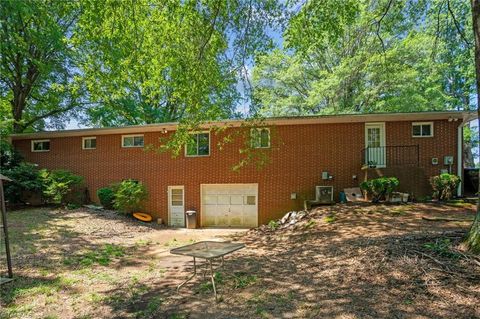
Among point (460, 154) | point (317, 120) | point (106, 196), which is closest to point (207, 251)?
point (317, 120)

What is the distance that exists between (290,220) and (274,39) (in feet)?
20.2

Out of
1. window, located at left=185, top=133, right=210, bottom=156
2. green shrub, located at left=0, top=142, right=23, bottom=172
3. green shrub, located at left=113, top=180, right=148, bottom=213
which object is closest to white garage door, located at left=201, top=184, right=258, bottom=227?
window, located at left=185, top=133, right=210, bottom=156

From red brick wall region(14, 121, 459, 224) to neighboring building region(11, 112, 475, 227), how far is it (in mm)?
40

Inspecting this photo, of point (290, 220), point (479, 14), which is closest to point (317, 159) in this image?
point (290, 220)

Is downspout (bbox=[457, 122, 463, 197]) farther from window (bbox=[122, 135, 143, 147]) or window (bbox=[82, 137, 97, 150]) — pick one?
window (bbox=[82, 137, 97, 150])

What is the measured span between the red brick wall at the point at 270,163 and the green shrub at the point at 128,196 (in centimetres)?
76

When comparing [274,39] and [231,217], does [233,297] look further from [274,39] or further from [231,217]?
[231,217]

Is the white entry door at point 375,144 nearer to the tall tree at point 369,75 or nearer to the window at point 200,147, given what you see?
the tall tree at point 369,75

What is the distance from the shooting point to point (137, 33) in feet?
24.0

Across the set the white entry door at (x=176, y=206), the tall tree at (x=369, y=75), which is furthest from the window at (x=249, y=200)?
the tall tree at (x=369, y=75)

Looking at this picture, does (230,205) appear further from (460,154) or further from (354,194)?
(460,154)

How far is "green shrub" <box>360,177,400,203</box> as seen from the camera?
984 cm

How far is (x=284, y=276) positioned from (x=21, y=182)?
1339 centimetres

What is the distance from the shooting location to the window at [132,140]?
1415cm
